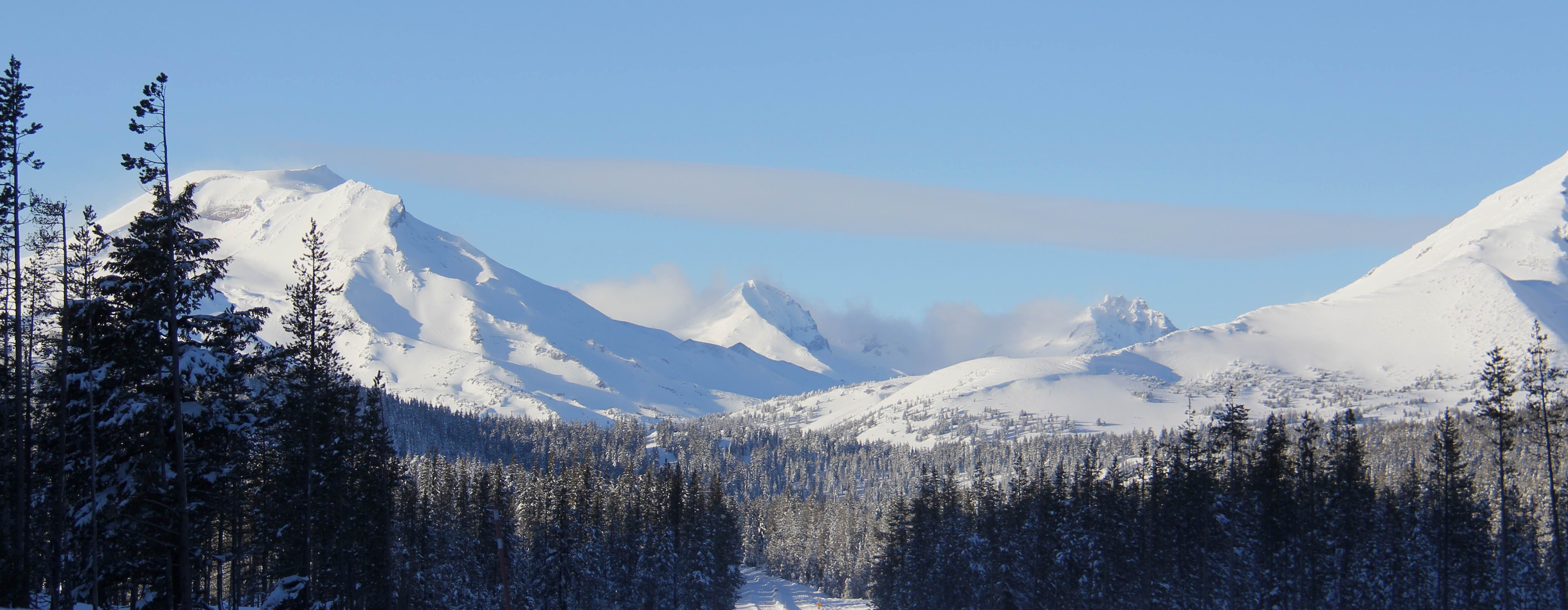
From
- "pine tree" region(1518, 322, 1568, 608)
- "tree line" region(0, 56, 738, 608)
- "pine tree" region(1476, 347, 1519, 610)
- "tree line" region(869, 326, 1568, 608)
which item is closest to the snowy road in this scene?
"tree line" region(869, 326, 1568, 608)

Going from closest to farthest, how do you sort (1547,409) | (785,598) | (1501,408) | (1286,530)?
(1547,409) → (1501,408) → (1286,530) → (785,598)

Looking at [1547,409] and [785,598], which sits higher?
[1547,409]

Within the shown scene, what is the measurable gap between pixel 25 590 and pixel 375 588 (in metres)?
17.1

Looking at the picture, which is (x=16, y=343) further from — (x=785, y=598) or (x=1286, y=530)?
(x=785, y=598)

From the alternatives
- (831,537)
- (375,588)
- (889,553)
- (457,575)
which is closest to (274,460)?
(375,588)

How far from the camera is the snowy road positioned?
111250 mm

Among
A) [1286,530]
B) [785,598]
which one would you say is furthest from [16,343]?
[785,598]

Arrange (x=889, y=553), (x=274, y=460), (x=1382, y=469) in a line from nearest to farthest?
(x=274, y=460)
(x=889, y=553)
(x=1382, y=469)

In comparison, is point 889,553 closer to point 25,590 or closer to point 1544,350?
point 1544,350

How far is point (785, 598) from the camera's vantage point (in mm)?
121812

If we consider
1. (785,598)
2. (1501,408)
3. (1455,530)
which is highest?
(1501,408)

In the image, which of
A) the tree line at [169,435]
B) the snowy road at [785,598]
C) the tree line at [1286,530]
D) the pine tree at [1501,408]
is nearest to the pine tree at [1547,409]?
the tree line at [1286,530]

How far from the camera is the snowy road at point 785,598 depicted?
111250 millimetres

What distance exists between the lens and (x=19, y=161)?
29859mm
